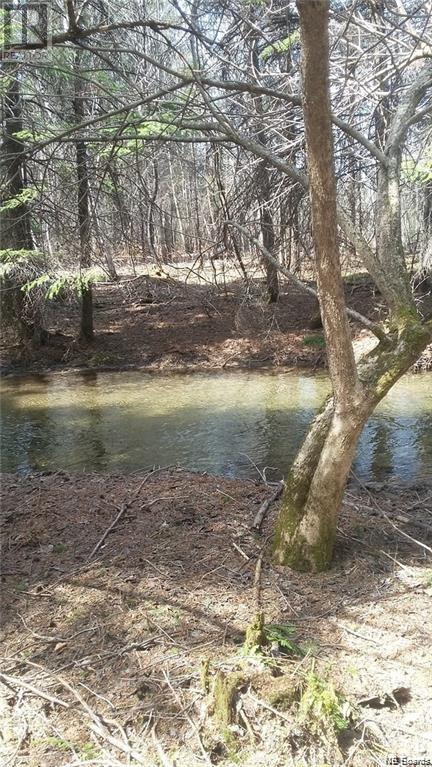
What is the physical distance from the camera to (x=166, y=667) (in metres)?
2.83

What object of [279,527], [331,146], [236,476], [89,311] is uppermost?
[331,146]

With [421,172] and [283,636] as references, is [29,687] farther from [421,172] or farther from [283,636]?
[421,172]

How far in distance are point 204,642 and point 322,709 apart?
2.42 feet

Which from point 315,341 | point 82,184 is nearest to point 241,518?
point 82,184

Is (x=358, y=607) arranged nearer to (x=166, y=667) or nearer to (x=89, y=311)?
(x=166, y=667)

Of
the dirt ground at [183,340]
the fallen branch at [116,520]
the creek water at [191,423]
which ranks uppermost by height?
the dirt ground at [183,340]

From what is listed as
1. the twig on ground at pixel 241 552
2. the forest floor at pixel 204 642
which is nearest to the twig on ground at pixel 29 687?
the forest floor at pixel 204 642

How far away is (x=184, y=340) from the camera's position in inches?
611

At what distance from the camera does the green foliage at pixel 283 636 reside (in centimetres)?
285

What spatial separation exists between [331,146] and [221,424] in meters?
7.09

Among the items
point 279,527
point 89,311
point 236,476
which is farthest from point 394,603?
point 89,311

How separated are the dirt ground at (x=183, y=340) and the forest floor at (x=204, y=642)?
8745 mm

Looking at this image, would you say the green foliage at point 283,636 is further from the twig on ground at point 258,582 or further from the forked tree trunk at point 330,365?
the forked tree trunk at point 330,365

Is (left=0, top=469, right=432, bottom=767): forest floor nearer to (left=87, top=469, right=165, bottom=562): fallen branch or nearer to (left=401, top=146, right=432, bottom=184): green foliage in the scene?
(left=87, top=469, right=165, bottom=562): fallen branch
